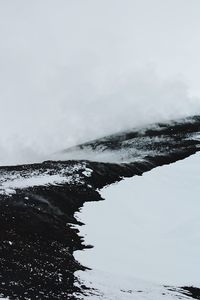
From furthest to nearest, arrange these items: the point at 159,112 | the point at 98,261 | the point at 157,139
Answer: the point at 159,112 < the point at 157,139 < the point at 98,261

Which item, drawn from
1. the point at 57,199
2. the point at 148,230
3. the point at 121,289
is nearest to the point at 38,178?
the point at 57,199

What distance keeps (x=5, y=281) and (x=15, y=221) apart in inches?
302

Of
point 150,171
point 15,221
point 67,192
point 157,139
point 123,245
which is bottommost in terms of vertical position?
point 123,245

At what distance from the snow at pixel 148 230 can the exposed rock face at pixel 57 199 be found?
1038 millimetres

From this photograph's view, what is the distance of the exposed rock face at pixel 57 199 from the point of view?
1991 cm

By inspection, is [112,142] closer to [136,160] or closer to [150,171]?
[136,160]

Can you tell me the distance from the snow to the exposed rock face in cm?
104

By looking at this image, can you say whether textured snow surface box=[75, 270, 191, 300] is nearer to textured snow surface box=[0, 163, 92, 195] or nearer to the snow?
the snow

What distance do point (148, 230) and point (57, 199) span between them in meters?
6.12

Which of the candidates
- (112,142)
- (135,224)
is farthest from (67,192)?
(112,142)

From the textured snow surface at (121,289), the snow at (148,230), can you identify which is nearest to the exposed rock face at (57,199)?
the textured snow surface at (121,289)

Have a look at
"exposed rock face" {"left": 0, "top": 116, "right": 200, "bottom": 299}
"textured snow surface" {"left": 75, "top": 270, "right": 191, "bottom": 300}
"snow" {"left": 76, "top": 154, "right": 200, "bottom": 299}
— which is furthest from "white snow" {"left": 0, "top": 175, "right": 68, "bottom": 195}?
"textured snow surface" {"left": 75, "top": 270, "right": 191, "bottom": 300}

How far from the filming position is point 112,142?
5469 centimetres

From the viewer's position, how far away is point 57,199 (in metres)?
31.8
